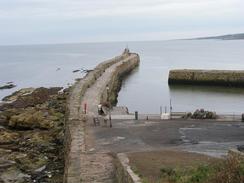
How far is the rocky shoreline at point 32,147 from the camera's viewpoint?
1487cm

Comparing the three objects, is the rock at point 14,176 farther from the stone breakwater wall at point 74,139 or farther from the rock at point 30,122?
the rock at point 30,122

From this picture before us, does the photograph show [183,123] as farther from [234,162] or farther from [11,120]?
[234,162]

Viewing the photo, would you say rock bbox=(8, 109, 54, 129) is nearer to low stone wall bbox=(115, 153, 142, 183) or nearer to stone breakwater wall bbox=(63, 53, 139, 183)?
stone breakwater wall bbox=(63, 53, 139, 183)

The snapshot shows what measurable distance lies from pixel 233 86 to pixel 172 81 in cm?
642

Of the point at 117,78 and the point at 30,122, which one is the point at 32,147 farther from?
the point at 117,78

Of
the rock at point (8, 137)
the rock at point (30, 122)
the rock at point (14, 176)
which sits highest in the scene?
the rock at point (30, 122)

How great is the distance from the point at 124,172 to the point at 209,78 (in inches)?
1355

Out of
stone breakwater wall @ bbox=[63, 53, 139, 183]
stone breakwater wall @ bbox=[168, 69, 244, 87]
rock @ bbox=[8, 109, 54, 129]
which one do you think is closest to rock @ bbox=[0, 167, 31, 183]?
stone breakwater wall @ bbox=[63, 53, 139, 183]

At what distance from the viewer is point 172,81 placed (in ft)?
152

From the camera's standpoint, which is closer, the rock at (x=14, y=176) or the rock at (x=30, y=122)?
the rock at (x=14, y=176)

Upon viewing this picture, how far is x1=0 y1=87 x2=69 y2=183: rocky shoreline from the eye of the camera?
14.9m

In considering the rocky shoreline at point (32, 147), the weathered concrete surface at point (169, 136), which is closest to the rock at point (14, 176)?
the rocky shoreline at point (32, 147)

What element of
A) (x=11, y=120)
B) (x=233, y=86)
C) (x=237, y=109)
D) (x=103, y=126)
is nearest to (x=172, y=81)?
(x=233, y=86)

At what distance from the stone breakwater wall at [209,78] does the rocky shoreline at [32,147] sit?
2054cm
